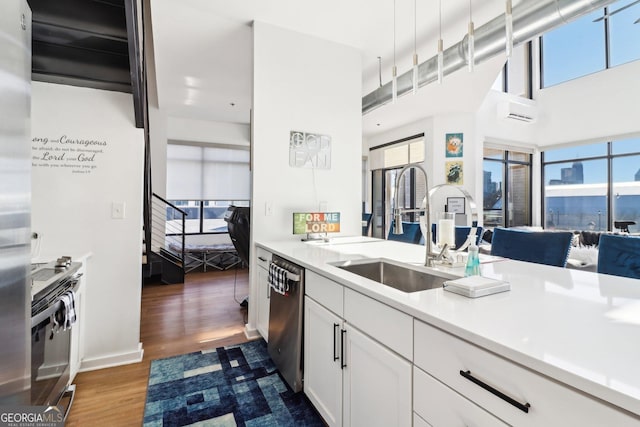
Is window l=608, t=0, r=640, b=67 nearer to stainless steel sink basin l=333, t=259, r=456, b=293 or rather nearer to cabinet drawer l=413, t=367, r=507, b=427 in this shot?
stainless steel sink basin l=333, t=259, r=456, b=293

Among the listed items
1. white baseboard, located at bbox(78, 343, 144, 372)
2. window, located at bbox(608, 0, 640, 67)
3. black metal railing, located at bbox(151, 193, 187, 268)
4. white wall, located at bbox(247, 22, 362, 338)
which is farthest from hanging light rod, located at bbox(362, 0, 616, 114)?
window, located at bbox(608, 0, 640, 67)

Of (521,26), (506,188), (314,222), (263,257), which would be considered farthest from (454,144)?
(263,257)

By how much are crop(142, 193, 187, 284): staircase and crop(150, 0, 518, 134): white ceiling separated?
2.01m

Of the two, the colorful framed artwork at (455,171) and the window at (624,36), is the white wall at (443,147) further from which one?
the window at (624,36)

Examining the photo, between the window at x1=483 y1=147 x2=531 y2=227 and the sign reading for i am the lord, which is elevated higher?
the window at x1=483 y1=147 x2=531 y2=227

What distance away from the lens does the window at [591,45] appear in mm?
5801

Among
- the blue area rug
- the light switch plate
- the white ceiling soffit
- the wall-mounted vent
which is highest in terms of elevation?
the wall-mounted vent

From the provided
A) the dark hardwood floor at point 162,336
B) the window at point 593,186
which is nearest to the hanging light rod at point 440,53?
the dark hardwood floor at point 162,336

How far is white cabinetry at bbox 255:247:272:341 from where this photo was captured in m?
2.44

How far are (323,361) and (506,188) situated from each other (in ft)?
23.2

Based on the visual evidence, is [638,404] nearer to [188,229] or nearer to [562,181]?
[188,229]

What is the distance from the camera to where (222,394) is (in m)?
1.89

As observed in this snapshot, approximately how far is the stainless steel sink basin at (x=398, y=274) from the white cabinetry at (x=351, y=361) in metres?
0.31

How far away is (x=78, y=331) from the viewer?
6.66 ft
